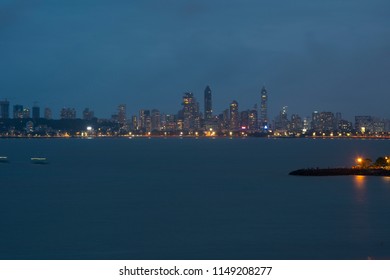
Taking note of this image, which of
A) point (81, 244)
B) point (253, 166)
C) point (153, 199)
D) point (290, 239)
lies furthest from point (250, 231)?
point (253, 166)

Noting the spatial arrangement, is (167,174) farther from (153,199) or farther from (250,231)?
(250,231)

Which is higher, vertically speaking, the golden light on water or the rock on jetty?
the rock on jetty

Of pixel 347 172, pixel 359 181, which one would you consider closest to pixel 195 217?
pixel 359 181

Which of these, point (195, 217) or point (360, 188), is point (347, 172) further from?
A: point (195, 217)

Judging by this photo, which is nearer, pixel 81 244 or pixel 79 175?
pixel 81 244

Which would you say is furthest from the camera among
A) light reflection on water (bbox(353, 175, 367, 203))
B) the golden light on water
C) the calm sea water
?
the golden light on water

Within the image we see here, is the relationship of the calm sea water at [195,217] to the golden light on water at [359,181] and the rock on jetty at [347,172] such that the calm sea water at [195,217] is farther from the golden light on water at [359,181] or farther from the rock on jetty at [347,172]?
the rock on jetty at [347,172]

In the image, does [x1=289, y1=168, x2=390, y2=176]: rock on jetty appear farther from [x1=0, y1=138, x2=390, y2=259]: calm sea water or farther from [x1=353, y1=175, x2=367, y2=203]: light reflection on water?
[x1=0, y1=138, x2=390, y2=259]: calm sea water

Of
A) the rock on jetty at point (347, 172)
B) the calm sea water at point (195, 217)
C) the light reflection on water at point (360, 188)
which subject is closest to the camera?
the calm sea water at point (195, 217)

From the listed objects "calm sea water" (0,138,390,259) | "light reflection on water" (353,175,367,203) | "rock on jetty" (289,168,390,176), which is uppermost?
"rock on jetty" (289,168,390,176)

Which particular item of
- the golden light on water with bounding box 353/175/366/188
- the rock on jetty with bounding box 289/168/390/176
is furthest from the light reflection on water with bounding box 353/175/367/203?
the rock on jetty with bounding box 289/168/390/176

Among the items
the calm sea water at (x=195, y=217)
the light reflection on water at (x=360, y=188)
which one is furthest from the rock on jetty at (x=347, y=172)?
the calm sea water at (x=195, y=217)
